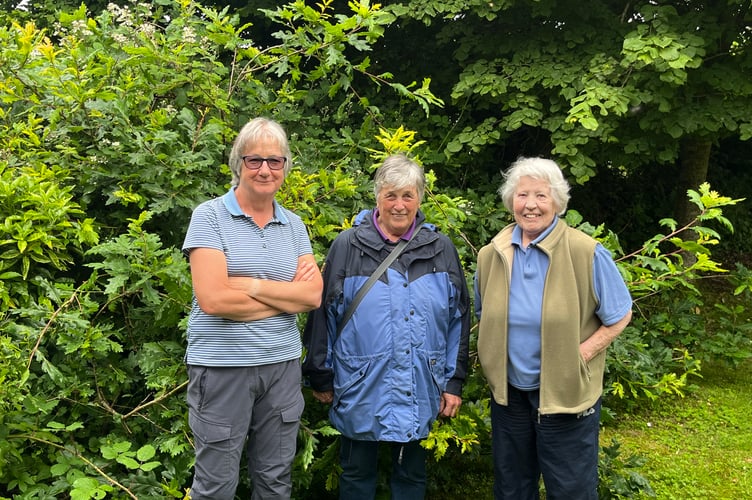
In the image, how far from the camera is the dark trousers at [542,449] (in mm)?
2455

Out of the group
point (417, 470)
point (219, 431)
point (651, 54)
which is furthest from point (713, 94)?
point (219, 431)

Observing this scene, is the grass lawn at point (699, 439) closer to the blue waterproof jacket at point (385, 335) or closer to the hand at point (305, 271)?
the blue waterproof jacket at point (385, 335)

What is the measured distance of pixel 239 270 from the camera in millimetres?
2270

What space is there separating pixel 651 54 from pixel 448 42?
88.6 inches

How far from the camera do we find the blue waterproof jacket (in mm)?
2582

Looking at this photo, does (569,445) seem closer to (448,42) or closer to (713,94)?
(713,94)

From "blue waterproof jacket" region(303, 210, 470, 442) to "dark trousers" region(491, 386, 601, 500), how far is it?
34cm

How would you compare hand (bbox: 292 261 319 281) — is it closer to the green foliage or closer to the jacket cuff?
the jacket cuff

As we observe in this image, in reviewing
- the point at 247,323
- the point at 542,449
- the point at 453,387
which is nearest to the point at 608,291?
the point at 542,449

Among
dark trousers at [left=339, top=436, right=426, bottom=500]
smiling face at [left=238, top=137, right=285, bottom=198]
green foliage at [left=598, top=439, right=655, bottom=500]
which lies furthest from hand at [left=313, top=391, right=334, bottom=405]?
green foliage at [left=598, top=439, right=655, bottom=500]

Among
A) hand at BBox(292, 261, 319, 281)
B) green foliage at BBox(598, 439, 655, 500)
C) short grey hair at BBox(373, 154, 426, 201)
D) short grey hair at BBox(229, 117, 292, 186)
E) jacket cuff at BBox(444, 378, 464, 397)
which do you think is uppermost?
short grey hair at BBox(229, 117, 292, 186)

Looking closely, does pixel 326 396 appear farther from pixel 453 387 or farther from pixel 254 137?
pixel 254 137

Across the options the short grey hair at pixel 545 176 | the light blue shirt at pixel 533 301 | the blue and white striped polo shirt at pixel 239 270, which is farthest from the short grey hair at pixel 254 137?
the light blue shirt at pixel 533 301

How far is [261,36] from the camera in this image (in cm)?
701
